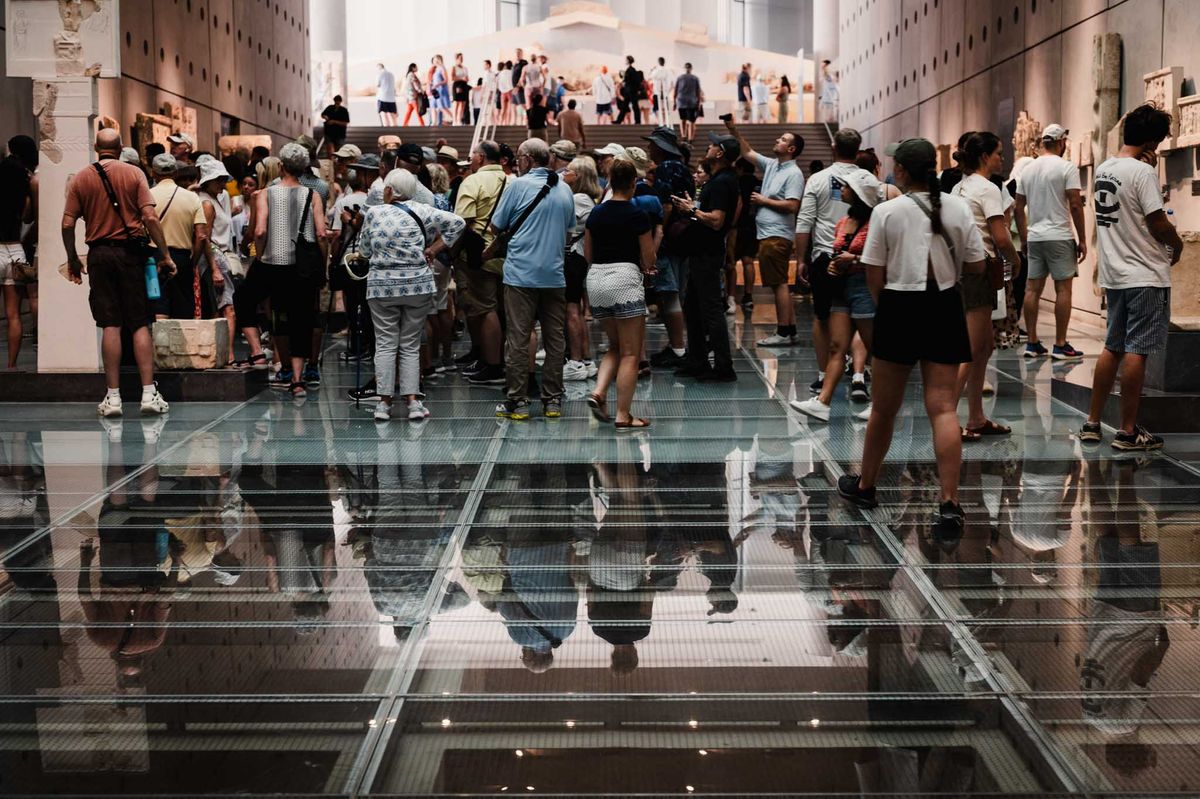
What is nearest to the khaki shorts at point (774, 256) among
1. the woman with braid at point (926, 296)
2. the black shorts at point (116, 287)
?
the black shorts at point (116, 287)

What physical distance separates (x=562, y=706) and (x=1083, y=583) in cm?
231

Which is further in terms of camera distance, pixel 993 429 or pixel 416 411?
pixel 416 411

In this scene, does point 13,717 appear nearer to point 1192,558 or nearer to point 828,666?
point 828,666

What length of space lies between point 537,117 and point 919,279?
18.5 meters

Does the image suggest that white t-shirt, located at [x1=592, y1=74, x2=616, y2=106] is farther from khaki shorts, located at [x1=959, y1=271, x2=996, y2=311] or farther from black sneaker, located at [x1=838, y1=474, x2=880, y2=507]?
black sneaker, located at [x1=838, y1=474, x2=880, y2=507]

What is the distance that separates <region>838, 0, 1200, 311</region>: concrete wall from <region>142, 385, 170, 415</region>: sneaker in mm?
8890

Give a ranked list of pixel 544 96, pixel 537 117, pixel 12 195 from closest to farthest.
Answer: pixel 12 195 < pixel 537 117 < pixel 544 96

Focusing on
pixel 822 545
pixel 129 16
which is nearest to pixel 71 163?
pixel 822 545

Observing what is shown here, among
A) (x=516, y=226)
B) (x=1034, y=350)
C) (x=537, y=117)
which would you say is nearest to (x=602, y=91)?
(x=537, y=117)

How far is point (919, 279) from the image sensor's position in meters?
6.26

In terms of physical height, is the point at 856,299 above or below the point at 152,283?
below

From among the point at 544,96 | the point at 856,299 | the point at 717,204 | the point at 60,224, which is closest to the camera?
the point at 856,299

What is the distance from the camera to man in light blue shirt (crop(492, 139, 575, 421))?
31.3ft

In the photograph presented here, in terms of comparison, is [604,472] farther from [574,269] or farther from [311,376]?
[311,376]
